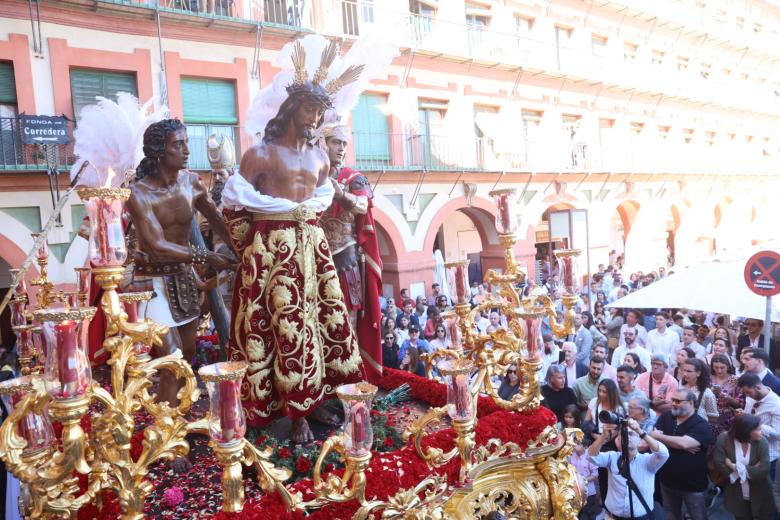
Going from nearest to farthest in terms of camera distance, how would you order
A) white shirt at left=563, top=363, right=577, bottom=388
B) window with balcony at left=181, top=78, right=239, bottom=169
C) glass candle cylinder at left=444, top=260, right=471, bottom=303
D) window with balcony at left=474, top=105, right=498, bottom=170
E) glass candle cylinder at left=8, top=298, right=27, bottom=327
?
glass candle cylinder at left=444, top=260, right=471, bottom=303, glass candle cylinder at left=8, top=298, right=27, bottom=327, white shirt at left=563, top=363, right=577, bottom=388, window with balcony at left=181, top=78, right=239, bottom=169, window with balcony at left=474, top=105, right=498, bottom=170

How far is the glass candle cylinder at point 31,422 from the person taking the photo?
2.08m

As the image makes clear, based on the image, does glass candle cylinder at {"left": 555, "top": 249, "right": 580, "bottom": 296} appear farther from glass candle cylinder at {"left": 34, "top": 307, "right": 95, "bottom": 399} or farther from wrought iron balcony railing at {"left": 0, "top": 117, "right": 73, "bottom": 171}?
wrought iron balcony railing at {"left": 0, "top": 117, "right": 73, "bottom": 171}

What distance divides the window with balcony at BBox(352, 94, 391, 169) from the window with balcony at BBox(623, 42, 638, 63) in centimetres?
1010

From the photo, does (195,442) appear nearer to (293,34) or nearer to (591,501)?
(591,501)

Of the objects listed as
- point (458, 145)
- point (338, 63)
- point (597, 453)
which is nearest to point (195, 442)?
point (338, 63)

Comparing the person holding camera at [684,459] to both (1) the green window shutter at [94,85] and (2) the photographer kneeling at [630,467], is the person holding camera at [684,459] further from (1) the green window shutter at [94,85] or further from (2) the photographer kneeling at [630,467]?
(1) the green window shutter at [94,85]

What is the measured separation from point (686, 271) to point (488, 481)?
5009 millimetres

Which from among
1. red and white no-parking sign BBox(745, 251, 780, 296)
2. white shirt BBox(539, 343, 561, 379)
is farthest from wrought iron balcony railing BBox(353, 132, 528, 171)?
red and white no-parking sign BBox(745, 251, 780, 296)

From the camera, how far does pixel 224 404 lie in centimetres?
203

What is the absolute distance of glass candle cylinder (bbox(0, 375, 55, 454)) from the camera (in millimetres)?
2077

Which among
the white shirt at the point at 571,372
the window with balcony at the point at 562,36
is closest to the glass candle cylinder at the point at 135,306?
the white shirt at the point at 571,372

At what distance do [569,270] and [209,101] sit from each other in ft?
31.9

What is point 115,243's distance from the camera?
2.22m

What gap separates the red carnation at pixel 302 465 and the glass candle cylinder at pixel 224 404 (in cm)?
89
